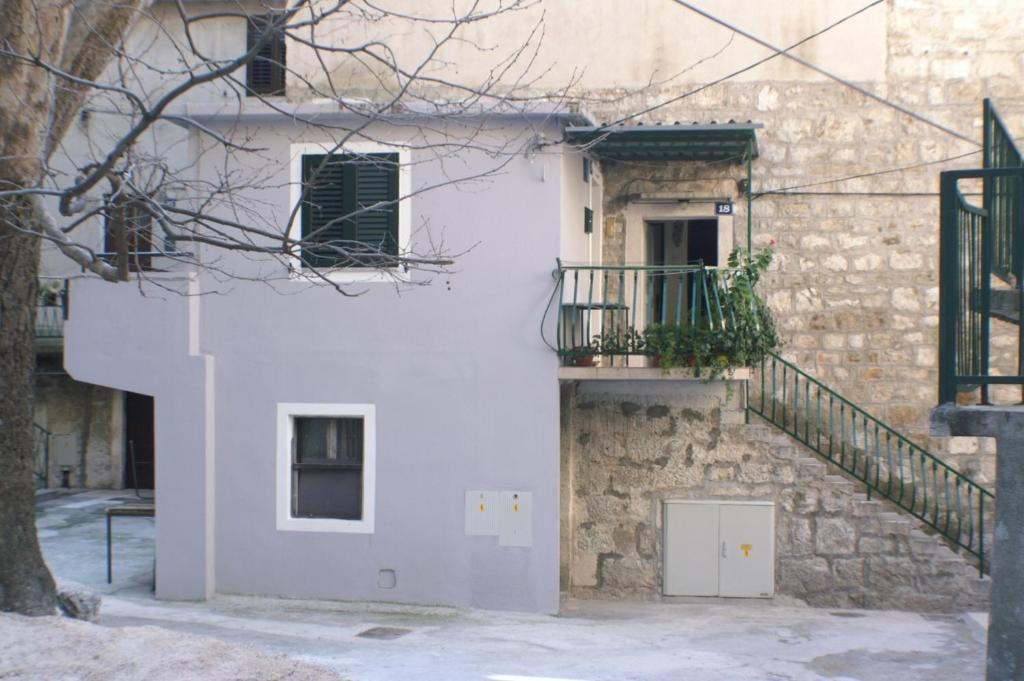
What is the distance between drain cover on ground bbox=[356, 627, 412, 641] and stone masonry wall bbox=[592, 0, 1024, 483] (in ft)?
18.3

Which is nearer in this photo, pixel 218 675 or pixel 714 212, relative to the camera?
pixel 218 675

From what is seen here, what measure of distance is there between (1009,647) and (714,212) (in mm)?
9131

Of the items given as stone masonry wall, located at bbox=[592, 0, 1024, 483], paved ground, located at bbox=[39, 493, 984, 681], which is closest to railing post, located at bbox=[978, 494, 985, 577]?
paved ground, located at bbox=[39, 493, 984, 681]

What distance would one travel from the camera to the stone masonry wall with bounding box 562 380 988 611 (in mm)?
12492

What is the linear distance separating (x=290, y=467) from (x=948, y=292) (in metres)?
8.51

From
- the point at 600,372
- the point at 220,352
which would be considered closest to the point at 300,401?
the point at 220,352

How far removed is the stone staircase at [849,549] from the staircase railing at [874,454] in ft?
0.56

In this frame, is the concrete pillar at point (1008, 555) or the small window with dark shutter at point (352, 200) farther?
the small window with dark shutter at point (352, 200)

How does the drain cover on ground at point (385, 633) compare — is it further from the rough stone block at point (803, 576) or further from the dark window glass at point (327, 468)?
the rough stone block at point (803, 576)

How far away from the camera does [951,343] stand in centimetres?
568

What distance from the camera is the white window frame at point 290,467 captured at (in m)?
12.6

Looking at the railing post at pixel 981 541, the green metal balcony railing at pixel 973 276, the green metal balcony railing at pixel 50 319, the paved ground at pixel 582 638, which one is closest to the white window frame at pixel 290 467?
the paved ground at pixel 582 638

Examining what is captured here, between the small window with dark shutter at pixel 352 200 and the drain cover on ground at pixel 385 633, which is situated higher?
the small window with dark shutter at pixel 352 200

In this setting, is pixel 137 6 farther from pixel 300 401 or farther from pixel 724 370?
pixel 724 370
